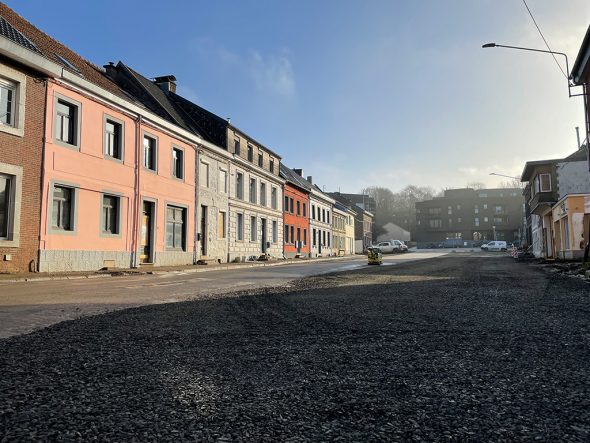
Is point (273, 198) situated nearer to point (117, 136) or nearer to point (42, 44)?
point (117, 136)

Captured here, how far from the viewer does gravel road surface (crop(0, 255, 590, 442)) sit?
224 cm

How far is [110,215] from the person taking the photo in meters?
20.2

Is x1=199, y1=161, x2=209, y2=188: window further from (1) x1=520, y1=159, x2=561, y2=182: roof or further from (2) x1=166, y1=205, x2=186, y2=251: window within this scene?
(1) x1=520, y1=159, x2=561, y2=182: roof

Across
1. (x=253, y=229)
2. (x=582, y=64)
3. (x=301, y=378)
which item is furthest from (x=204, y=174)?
(x=301, y=378)

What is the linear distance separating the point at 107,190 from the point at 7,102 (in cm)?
533

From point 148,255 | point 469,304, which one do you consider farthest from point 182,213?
point 469,304

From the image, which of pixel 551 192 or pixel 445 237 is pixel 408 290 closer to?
pixel 551 192

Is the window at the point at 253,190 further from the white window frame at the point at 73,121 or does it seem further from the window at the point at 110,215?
the white window frame at the point at 73,121

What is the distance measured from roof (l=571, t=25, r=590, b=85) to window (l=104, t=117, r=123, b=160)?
19546 millimetres

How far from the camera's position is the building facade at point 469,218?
105 metres

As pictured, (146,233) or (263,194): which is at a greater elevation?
(263,194)

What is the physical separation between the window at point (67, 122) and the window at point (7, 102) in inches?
68.4

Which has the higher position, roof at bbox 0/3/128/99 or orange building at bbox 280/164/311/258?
roof at bbox 0/3/128/99

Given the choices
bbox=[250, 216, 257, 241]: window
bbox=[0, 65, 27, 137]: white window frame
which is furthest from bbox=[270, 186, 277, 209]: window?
bbox=[0, 65, 27, 137]: white window frame
